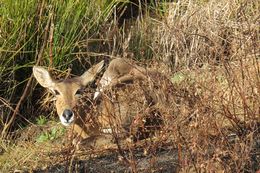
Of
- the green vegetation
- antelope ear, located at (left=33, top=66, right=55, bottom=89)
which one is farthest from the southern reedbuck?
the green vegetation

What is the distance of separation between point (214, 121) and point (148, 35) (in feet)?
17.0

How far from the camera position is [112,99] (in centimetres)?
562

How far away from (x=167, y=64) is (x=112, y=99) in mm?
2210

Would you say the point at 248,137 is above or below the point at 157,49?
above

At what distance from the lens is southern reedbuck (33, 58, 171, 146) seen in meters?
5.70

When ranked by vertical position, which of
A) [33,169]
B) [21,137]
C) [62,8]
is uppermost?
[62,8]

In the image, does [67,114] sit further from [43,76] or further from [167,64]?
[167,64]

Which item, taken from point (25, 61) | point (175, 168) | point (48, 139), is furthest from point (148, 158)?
point (25, 61)

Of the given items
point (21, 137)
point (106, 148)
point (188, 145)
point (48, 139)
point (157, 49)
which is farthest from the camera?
point (157, 49)

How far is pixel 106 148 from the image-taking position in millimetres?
6438

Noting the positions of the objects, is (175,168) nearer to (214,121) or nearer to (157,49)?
(214,121)

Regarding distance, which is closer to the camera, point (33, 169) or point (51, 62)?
point (33, 169)

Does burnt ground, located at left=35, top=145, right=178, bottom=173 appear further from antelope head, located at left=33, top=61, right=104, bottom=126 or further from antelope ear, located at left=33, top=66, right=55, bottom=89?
antelope ear, located at left=33, top=66, right=55, bottom=89

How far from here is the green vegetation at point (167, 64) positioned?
17.7 feet
